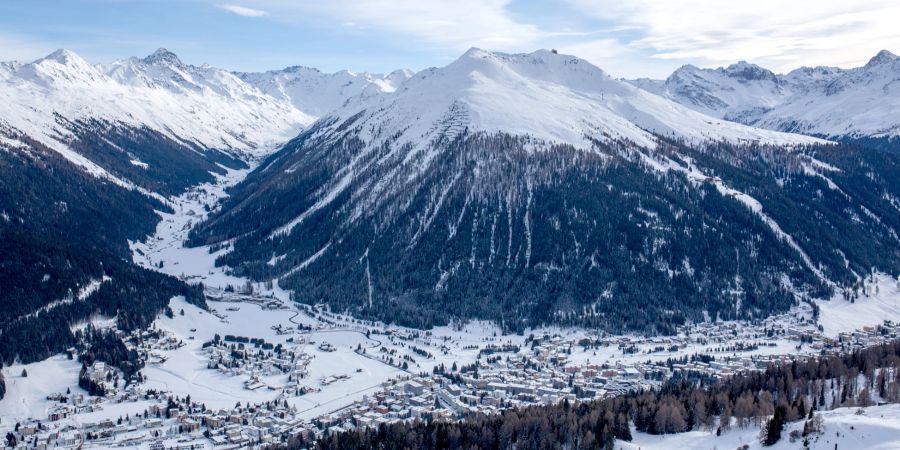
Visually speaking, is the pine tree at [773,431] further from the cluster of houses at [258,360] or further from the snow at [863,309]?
the snow at [863,309]

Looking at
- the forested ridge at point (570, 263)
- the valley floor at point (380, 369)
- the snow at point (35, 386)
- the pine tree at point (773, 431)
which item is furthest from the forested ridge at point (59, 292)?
the pine tree at point (773, 431)

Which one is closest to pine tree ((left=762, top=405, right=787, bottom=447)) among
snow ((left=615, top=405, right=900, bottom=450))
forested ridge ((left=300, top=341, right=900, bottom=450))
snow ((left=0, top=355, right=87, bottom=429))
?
forested ridge ((left=300, top=341, right=900, bottom=450))

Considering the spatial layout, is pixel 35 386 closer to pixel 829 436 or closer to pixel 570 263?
pixel 829 436

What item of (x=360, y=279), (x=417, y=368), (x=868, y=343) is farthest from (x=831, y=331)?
(x=360, y=279)

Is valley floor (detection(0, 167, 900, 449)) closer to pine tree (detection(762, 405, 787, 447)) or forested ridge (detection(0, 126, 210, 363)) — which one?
pine tree (detection(762, 405, 787, 447))

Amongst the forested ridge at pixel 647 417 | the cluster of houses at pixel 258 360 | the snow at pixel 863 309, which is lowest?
the cluster of houses at pixel 258 360

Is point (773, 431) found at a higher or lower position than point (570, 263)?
lower

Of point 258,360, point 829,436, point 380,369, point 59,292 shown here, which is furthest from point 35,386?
point 829,436

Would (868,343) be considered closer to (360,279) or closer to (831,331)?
(831,331)

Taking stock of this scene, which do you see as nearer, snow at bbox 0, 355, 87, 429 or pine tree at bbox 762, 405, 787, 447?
pine tree at bbox 762, 405, 787, 447
